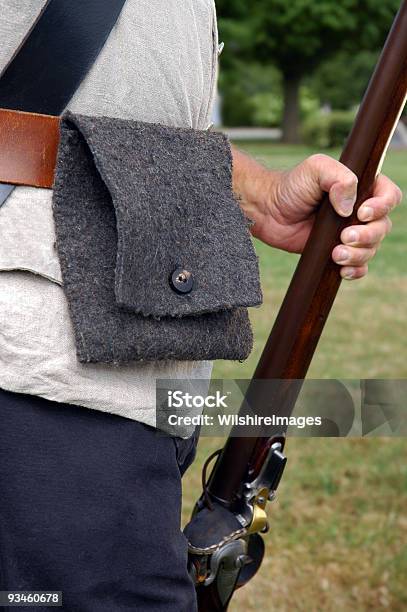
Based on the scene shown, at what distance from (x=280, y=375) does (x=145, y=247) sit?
21.3 inches

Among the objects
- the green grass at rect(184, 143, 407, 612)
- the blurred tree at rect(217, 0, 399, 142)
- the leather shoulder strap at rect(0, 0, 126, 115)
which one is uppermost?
the leather shoulder strap at rect(0, 0, 126, 115)

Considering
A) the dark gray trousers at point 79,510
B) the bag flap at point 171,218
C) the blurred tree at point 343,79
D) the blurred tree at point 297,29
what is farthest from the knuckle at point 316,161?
the blurred tree at point 343,79

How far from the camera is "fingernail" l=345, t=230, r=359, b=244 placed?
5.81 feet

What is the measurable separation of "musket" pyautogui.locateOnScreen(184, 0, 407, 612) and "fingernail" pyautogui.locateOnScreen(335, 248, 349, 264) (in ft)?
0.06

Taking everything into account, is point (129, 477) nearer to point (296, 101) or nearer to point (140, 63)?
point (140, 63)

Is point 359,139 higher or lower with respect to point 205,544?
higher

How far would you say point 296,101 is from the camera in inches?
1433

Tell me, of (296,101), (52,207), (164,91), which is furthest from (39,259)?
(296,101)

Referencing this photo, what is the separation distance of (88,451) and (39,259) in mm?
295

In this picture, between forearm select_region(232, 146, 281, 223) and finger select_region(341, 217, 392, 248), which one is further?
forearm select_region(232, 146, 281, 223)

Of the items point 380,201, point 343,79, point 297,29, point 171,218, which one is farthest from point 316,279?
point 343,79

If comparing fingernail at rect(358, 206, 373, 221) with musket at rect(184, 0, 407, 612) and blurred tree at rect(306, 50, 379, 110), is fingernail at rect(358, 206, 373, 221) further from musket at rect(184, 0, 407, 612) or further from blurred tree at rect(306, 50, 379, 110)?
blurred tree at rect(306, 50, 379, 110)

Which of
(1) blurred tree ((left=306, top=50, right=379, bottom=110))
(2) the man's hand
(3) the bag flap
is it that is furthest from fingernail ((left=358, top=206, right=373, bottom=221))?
(1) blurred tree ((left=306, top=50, right=379, bottom=110))

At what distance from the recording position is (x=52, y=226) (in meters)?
1.49
